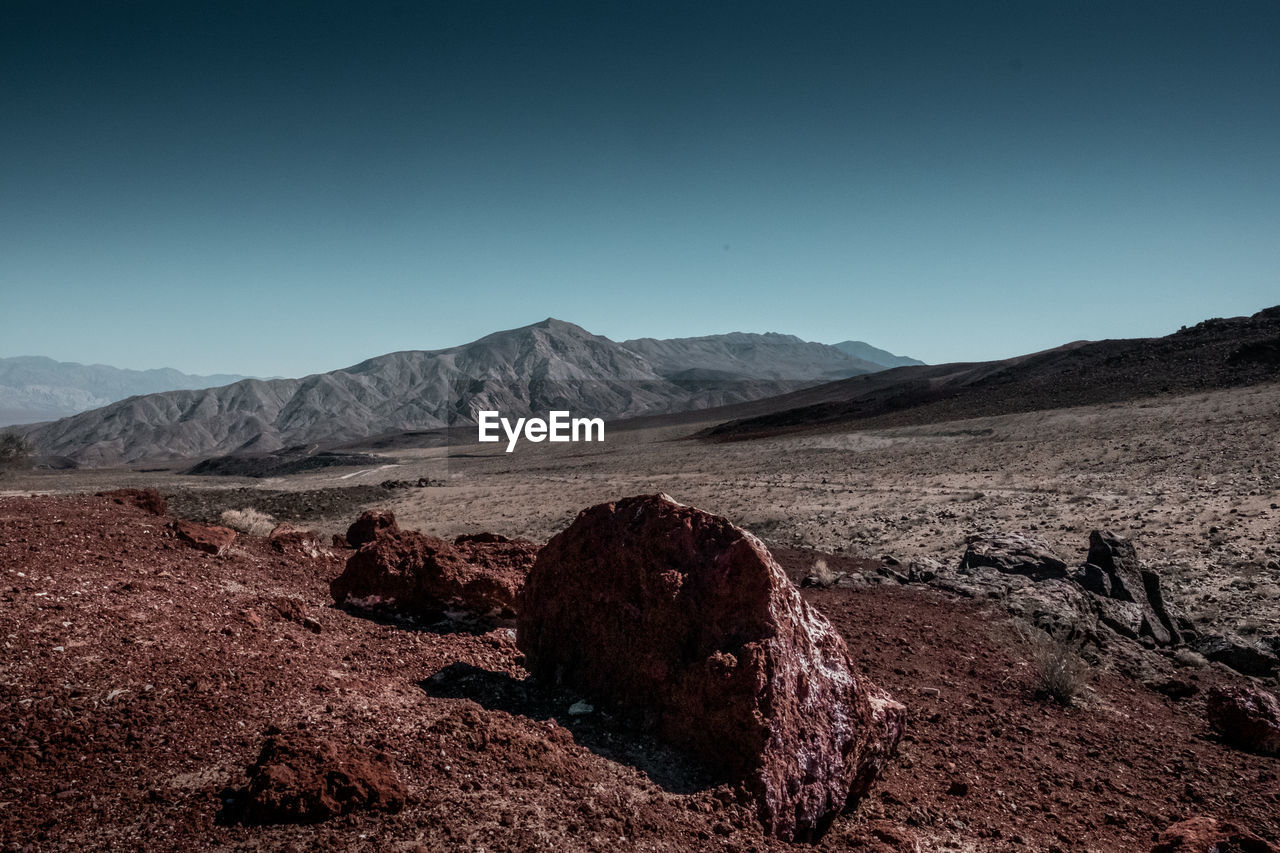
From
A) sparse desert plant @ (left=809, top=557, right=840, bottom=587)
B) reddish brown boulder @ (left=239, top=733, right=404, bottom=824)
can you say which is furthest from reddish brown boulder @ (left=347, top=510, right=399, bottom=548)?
reddish brown boulder @ (left=239, top=733, right=404, bottom=824)

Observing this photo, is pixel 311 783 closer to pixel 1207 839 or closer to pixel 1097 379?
pixel 1207 839

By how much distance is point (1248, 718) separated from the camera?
5.71 metres

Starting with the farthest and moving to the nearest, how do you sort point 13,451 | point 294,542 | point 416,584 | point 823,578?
point 13,451 < point 823,578 < point 294,542 < point 416,584

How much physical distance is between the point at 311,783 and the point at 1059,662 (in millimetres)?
6070

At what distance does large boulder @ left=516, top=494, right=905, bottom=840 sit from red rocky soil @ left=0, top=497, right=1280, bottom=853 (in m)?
0.22

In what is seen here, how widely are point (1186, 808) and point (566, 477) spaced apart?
26.7 m

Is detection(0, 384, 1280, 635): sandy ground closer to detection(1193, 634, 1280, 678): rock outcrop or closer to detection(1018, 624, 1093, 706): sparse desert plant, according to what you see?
detection(1193, 634, 1280, 678): rock outcrop

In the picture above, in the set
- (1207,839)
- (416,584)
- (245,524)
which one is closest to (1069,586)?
(1207,839)

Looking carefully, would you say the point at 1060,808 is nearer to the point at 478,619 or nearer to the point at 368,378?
the point at 478,619

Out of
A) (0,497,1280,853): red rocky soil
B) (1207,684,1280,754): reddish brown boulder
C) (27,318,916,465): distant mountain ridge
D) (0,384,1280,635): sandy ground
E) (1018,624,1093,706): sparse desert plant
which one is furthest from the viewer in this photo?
(27,318,916,465): distant mountain ridge

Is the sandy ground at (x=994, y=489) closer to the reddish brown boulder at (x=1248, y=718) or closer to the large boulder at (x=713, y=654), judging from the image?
the reddish brown boulder at (x=1248, y=718)

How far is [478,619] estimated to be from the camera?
624 centimetres

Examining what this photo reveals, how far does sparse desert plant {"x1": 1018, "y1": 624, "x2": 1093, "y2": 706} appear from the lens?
619 cm

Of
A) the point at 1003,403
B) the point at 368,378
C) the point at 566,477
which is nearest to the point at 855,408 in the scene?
the point at 1003,403
